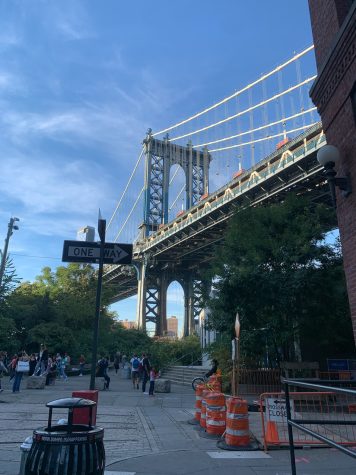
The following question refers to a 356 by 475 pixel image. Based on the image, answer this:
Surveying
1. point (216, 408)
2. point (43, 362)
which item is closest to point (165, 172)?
point (43, 362)

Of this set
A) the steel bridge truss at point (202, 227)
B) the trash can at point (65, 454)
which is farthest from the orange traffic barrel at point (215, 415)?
the steel bridge truss at point (202, 227)

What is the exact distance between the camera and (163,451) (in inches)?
265

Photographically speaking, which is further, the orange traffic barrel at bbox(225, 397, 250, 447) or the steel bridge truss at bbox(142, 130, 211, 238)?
the steel bridge truss at bbox(142, 130, 211, 238)

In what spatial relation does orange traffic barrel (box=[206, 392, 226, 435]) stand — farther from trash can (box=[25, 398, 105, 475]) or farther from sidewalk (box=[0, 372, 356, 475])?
trash can (box=[25, 398, 105, 475])

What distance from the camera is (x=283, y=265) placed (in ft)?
49.1

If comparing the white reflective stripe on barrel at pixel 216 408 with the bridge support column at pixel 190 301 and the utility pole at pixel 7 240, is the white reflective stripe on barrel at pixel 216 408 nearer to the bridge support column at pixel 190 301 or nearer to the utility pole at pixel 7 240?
the utility pole at pixel 7 240

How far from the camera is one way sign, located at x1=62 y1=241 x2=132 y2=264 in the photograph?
6871mm

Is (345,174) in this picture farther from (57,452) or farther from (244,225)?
(244,225)

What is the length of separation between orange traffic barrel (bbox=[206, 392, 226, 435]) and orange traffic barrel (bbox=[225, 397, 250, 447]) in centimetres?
82

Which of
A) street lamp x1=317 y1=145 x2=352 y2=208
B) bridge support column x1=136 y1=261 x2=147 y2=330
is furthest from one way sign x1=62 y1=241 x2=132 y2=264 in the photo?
bridge support column x1=136 y1=261 x2=147 y2=330

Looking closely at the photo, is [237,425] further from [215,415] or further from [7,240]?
[7,240]

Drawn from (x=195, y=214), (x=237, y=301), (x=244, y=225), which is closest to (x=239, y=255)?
(x=244, y=225)

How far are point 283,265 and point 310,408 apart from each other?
5.06 meters

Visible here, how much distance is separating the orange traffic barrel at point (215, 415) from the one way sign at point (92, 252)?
348 cm
